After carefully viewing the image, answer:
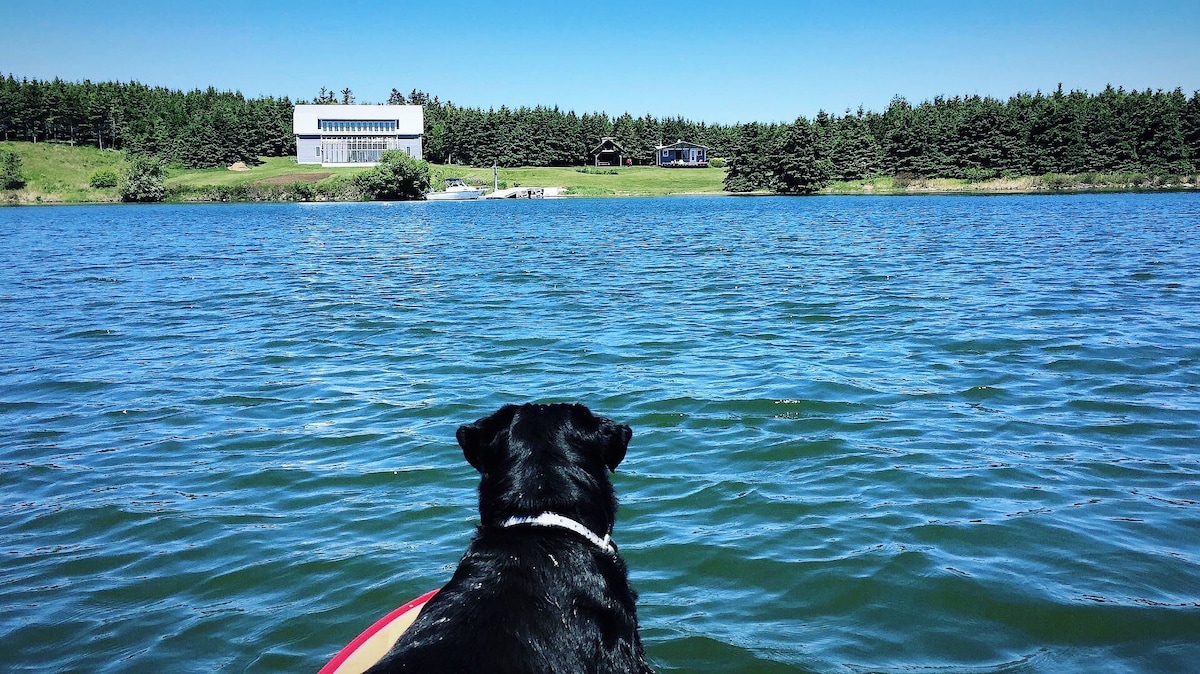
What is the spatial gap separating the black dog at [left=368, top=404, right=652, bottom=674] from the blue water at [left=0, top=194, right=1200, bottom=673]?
6.40 feet

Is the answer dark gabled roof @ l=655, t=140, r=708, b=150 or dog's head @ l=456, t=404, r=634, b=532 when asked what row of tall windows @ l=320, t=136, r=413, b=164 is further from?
dog's head @ l=456, t=404, r=634, b=532

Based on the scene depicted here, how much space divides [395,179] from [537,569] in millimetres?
114314

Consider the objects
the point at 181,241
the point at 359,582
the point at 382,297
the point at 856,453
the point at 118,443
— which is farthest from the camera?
the point at 181,241

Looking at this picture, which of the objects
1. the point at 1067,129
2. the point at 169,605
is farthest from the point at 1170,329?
the point at 1067,129

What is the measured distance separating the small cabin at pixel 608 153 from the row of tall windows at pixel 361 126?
3795 centimetres

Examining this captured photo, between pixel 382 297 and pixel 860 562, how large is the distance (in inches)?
725

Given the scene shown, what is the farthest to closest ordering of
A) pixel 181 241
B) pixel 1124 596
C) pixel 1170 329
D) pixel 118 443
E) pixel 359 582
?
pixel 181 241, pixel 1170 329, pixel 118 443, pixel 359 582, pixel 1124 596

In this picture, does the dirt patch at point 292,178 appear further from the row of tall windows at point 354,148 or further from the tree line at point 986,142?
the tree line at point 986,142

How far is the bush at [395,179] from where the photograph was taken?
11200cm

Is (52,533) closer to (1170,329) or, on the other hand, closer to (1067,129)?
(1170,329)

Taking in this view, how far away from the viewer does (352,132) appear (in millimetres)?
143375

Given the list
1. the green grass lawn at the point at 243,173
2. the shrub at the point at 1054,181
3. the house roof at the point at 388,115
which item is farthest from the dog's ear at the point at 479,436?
the house roof at the point at 388,115

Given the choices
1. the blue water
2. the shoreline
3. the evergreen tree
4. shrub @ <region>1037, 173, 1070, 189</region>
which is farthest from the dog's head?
the evergreen tree

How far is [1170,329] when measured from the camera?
1572 cm
